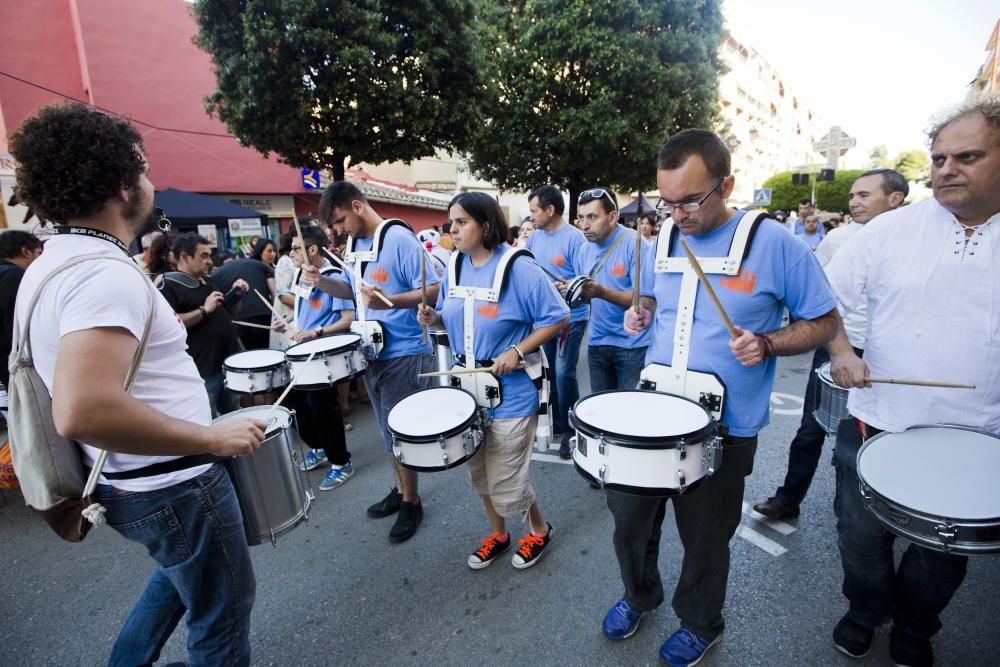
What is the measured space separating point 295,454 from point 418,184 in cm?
2262

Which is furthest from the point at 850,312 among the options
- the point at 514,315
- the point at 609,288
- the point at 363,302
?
the point at 363,302

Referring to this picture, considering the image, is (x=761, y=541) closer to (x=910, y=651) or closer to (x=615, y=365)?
(x=910, y=651)

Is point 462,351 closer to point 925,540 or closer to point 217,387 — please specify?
point 925,540

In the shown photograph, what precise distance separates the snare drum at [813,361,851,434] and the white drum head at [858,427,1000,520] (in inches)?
23.8

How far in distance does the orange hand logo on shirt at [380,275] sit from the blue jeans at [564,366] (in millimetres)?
1465

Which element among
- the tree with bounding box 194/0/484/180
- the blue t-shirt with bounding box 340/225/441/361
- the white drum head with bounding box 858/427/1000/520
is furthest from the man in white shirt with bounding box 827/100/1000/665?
the tree with bounding box 194/0/484/180

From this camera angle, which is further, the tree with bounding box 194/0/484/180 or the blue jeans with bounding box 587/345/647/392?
the tree with bounding box 194/0/484/180

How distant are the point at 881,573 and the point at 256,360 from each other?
12.5 feet

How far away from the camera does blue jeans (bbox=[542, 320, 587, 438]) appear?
4.09 meters

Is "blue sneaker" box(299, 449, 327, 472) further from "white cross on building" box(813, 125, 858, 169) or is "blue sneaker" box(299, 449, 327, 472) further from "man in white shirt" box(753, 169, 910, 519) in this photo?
"white cross on building" box(813, 125, 858, 169)

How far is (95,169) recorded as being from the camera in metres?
1.35

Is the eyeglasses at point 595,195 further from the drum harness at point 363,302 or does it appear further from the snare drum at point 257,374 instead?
the snare drum at point 257,374

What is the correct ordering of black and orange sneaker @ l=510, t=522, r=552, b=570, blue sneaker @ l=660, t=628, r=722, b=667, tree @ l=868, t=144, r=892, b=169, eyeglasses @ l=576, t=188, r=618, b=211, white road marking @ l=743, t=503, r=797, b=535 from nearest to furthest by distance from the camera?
1. blue sneaker @ l=660, t=628, r=722, b=667
2. black and orange sneaker @ l=510, t=522, r=552, b=570
3. white road marking @ l=743, t=503, r=797, b=535
4. eyeglasses @ l=576, t=188, r=618, b=211
5. tree @ l=868, t=144, r=892, b=169

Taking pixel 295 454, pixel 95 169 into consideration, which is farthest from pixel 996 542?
pixel 95 169
